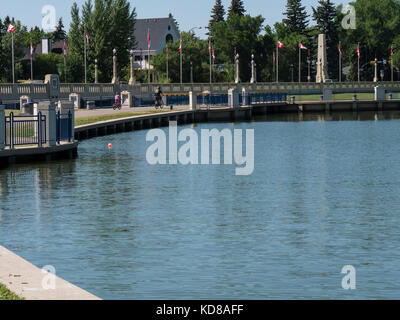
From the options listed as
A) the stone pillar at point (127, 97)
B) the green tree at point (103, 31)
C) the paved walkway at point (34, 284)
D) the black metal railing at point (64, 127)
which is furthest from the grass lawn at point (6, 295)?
the green tree at point (103, 31)

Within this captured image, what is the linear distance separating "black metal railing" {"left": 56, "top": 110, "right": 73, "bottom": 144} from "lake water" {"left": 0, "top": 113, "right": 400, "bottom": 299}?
167cm

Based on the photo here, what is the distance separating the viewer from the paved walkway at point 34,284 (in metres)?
12.5

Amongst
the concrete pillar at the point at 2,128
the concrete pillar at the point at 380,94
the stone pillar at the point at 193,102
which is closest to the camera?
the concrete pillar at the point at 2,128

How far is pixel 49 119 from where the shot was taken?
1518 inches

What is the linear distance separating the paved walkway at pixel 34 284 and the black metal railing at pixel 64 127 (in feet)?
85.2

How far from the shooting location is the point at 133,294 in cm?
1526

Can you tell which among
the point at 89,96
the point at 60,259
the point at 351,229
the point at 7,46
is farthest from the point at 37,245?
the point at 7,46

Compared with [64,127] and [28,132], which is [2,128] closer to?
[28,132]

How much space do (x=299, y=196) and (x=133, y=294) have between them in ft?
48.3

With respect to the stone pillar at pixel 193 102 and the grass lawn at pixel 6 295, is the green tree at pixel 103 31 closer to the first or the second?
the stone pillar at pixel 193 102

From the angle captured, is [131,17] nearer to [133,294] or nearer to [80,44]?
[80,44]

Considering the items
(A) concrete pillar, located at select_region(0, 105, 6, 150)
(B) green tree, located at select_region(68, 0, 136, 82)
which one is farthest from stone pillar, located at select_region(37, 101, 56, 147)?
(B) green tree, located at select_region(68, 0, 136, 82)

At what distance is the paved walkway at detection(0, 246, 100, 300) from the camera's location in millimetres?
12453

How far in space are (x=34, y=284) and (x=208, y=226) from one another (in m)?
9.98
